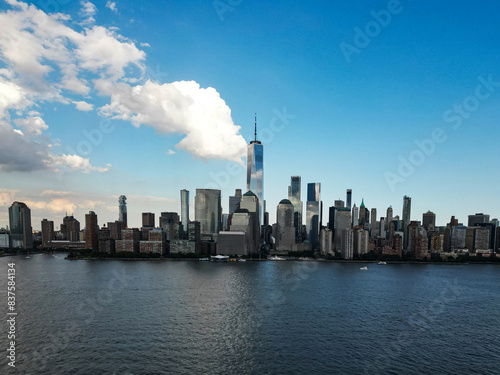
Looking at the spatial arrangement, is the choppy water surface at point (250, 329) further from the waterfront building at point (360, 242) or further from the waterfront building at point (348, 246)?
the waterfront building at point (360, 242)

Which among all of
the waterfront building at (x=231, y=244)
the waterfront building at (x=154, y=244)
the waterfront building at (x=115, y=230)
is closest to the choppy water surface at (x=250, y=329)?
the waterfront building at (x=154, y=244)

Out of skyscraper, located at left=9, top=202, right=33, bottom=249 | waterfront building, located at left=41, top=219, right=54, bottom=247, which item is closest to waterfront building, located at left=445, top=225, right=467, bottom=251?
waterfront building, located at left=41, top=219, right=54, bottom=247

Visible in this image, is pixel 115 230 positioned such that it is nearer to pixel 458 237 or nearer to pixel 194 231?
pixel 194 231

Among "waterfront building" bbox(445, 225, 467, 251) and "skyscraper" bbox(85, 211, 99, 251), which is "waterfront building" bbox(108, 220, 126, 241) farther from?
"waterfront building" bbox(445, 225, 467, 251)

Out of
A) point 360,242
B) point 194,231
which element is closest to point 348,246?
point 360,242

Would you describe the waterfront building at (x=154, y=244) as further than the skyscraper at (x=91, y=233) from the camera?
No

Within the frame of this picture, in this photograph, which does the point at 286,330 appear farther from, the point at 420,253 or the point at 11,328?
the point at 420,253

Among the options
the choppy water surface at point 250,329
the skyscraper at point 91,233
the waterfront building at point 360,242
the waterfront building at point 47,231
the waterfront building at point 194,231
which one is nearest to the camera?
the choppy water surface at point 250,329

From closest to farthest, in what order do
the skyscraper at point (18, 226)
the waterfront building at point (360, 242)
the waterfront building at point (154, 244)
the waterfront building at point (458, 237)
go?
the waterfront building at point (154, 244), the waterfront building at point (360, 242), the waterfront building at point (458, 237), the skyscraper at point (18, 226)
